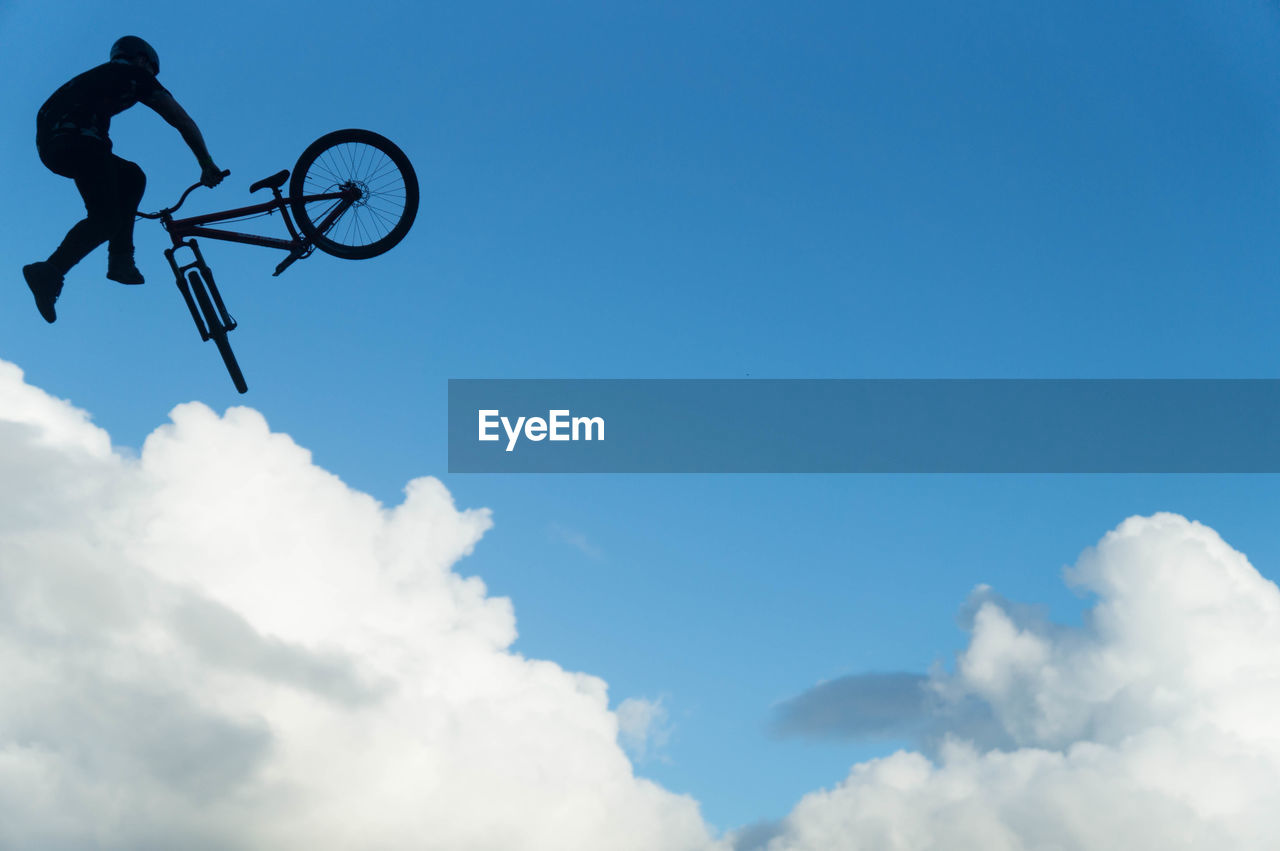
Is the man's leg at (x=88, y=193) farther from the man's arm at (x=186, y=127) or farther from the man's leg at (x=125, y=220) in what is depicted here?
the man's arm at (x=186, y=127)

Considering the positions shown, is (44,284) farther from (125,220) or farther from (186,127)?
(186,127)

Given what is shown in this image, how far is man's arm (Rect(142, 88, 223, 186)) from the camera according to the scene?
1716cm

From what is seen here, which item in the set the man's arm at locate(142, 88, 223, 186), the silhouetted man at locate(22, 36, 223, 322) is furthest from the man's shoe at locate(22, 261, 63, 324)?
the man's arm at locate(142, 88, 223, 186)

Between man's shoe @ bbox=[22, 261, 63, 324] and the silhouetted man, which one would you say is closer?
the silhouetted man

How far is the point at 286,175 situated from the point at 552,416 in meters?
9.97

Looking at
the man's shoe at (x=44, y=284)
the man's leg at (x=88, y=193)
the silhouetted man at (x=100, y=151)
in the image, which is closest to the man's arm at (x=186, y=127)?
the silhouetted man at (x=100, y=151)

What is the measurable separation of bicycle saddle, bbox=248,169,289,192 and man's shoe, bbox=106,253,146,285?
2.00 meters

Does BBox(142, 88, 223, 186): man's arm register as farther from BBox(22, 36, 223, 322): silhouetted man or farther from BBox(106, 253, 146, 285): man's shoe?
BBox(106, 253, 146, 285): man's shoe

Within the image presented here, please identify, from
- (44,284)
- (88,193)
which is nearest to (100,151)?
(88,193)

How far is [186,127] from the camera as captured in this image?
1728cm

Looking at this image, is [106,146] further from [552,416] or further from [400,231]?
[552,416]

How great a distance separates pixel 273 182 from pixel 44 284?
3.35m

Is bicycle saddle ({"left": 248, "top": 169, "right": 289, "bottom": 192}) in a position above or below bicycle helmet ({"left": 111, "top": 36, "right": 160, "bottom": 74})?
below

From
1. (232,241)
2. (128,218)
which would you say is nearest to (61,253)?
(128,218)
